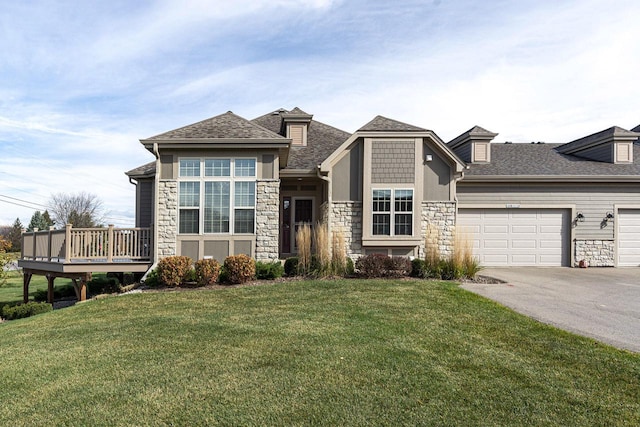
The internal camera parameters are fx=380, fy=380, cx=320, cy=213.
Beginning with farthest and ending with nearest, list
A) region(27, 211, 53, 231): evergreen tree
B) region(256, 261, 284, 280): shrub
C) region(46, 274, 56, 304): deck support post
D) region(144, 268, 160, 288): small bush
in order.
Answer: region(27, 211, 53, 231): evergreen tree → region(46, 274, 56, 304): deck support post → region(256, 261, 284, 280): shrub → region(144, 268, 160, 288): small bush

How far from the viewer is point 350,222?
1152 cm

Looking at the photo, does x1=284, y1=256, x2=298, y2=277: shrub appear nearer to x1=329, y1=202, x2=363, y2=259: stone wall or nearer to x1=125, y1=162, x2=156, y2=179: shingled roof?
x1=329, y1=202, x2=363, y2=259: stone wall

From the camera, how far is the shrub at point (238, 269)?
9422mm

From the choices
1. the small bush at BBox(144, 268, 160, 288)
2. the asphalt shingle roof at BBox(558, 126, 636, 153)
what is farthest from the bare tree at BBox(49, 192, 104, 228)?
the asphalt shingle roof at BBox(558, 126, 636, 153)

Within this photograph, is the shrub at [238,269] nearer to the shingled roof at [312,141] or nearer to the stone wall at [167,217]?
the stone wall at [167,217]

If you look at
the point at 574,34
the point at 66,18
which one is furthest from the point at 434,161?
the point at 66,18

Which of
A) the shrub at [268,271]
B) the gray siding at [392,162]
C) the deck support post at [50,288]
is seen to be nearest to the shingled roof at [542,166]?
the gray siding at [392,162]

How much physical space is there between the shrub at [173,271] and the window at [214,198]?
1752mm

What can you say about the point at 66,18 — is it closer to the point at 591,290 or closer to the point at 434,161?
the point at 434,161

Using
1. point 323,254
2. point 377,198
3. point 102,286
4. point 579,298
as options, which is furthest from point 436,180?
point 102,286

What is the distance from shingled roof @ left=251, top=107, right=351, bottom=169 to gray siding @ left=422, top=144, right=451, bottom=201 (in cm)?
361

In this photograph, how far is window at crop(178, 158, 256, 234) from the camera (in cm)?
1100

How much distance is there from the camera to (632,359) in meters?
4.15

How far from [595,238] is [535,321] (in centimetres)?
966
